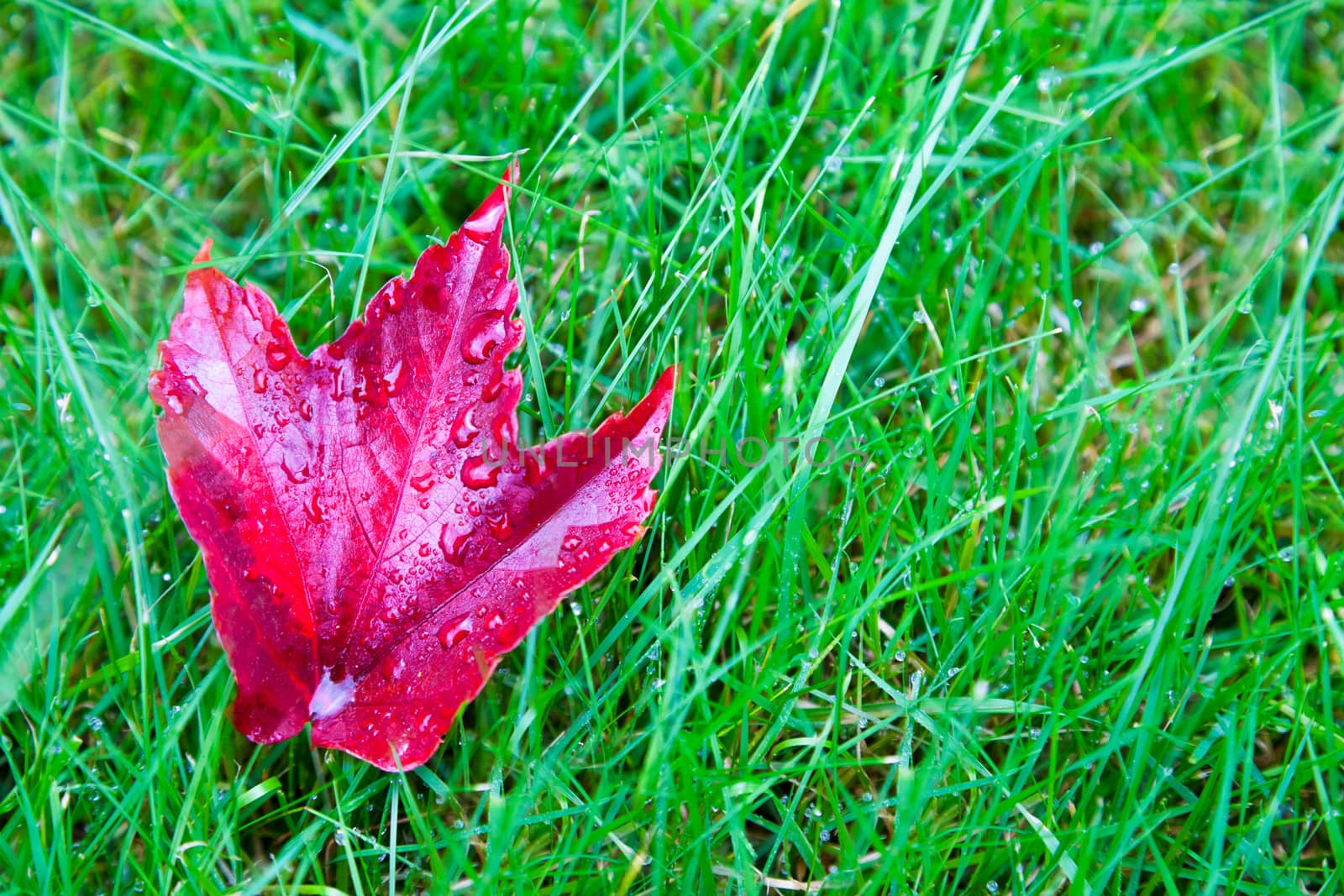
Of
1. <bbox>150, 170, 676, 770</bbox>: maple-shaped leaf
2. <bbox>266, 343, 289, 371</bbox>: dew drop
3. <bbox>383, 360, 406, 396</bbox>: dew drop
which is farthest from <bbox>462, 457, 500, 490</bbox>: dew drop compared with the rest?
<bbox>266, 343, 289, 371</bbox>: dew drop

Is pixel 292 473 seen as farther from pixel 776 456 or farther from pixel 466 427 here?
pixel 776 456

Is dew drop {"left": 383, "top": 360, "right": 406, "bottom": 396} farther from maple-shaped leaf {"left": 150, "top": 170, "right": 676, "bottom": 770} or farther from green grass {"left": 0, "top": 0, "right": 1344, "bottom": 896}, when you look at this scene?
green grass {"left": 0, "top": 0, "right": 1344, "bottom": 896}

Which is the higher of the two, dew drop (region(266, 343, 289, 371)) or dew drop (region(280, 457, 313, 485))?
dew drop (region(266, 343, 289, 371))

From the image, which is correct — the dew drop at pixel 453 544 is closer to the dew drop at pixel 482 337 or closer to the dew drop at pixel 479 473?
the dew drop at pixel 479 473

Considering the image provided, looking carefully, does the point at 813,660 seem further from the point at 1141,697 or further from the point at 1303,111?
the point at 1303,111

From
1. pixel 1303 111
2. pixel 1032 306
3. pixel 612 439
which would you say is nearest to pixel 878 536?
pixel 612 439

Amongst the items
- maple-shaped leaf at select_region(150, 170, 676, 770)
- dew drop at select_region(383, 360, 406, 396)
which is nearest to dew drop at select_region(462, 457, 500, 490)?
maple-shaped leaf at select_region(150, 170, 676, 770)
